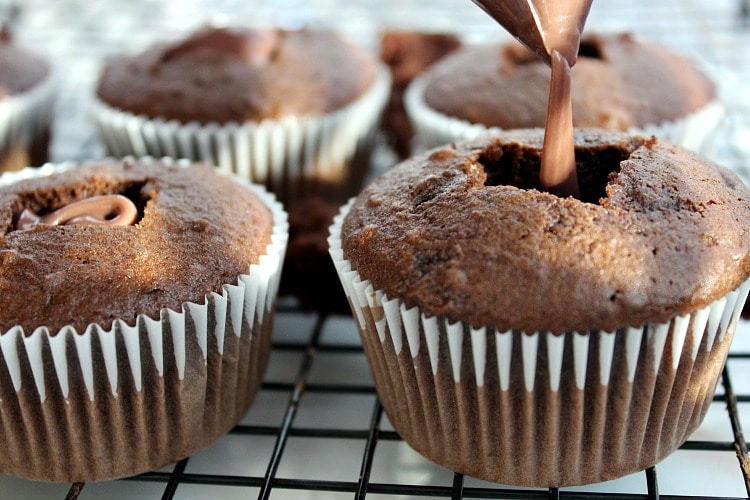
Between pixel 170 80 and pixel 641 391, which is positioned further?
pixel 170 80

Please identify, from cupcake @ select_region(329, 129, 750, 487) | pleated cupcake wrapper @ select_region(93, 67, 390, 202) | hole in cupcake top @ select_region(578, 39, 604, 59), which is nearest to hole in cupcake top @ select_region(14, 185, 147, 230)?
cupcake @ select_region(329, 129, 750, 487)

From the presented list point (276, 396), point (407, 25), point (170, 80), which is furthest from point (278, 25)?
point (276, 396)

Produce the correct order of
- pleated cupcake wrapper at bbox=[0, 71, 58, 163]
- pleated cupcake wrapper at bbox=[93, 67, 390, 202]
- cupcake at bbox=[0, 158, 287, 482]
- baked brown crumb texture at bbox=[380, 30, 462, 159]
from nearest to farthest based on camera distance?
cupcake at bbox=[0, 158, 287, 482]
pleated cupcake wrapper at bbox=[93, 67, 390, 202]
pleated cupcake wrapper at bbox=[0, 71, 58, 163]
baked brown crumb texture at bbox=[380, 30, 462, 159]

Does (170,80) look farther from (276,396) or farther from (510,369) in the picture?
(510,369)

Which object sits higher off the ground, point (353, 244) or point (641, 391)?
point (353, 244)

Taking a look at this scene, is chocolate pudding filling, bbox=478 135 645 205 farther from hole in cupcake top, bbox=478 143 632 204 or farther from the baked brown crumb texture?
the baked brown crumb texture

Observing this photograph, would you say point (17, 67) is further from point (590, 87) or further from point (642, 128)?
point (642, 128)
